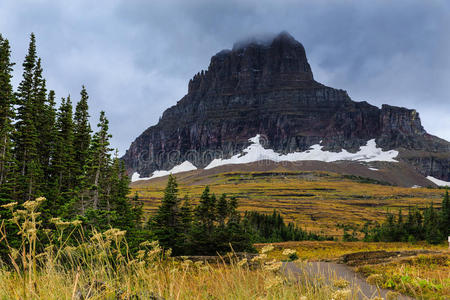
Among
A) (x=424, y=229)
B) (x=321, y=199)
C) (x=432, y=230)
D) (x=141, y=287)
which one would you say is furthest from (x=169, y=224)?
(x=321, y=199)

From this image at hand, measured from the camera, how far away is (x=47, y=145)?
27297mm

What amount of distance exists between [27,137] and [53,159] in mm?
3937

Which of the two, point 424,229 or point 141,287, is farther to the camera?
point 424,229

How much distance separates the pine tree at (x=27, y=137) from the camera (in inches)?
845

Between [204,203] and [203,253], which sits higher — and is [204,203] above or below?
above

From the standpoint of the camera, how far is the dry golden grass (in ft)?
324

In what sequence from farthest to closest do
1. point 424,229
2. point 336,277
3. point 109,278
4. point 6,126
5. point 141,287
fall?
point 424,229
point 6,126
point 336,277
point 109,278
point 141,287

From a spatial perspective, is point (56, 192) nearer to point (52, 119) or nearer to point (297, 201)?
point (52, 119)

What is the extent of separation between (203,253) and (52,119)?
19.0 metres

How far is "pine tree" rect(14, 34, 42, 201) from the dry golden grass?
59358 millimetres

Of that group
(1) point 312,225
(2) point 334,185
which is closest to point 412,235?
(1) point 312,225

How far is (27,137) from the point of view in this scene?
2289 centimetres

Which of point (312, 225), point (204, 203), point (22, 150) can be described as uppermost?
point (22, 150)

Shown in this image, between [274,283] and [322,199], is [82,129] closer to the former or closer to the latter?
[274,283]
